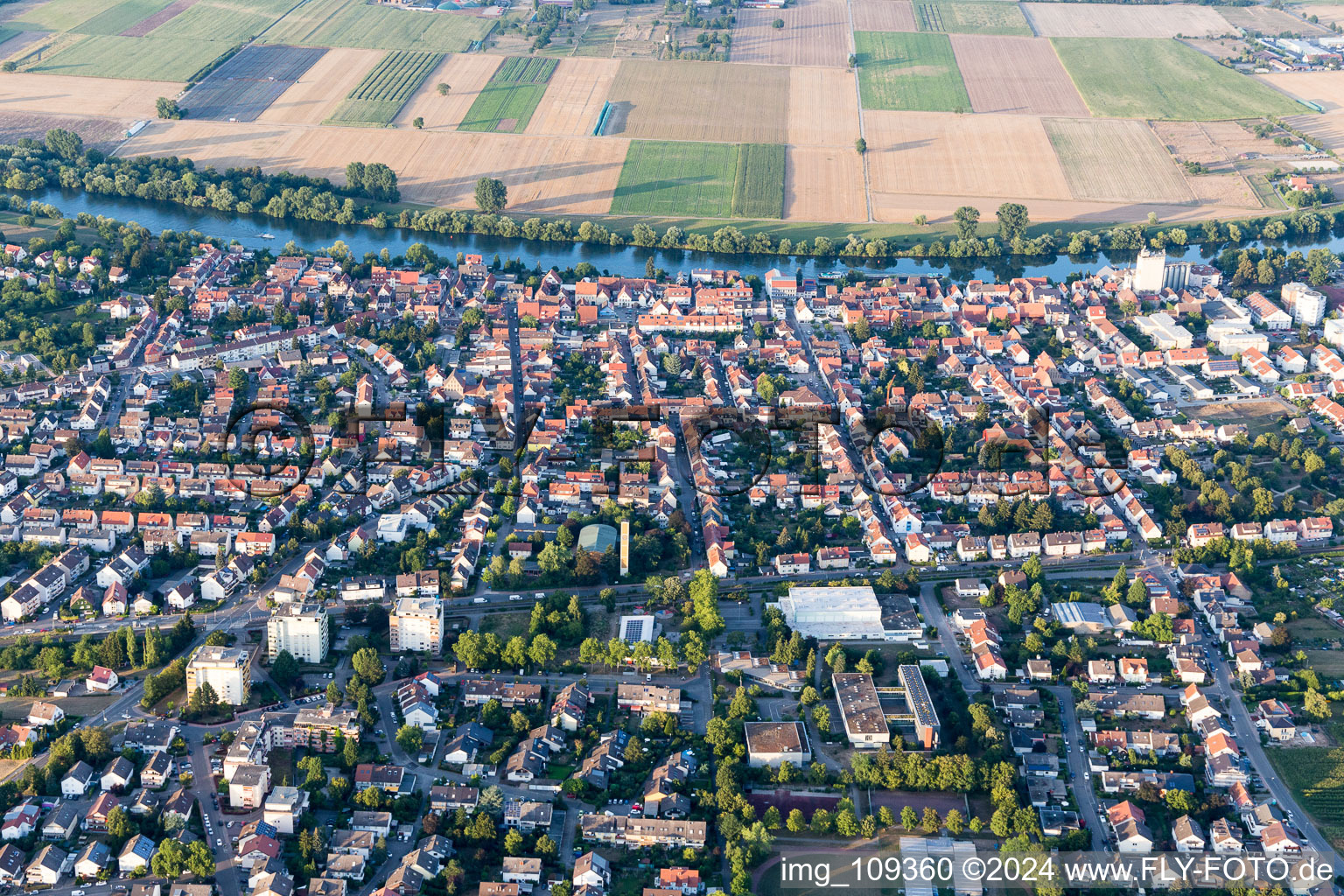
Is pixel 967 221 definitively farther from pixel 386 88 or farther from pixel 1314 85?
pixel 386 88

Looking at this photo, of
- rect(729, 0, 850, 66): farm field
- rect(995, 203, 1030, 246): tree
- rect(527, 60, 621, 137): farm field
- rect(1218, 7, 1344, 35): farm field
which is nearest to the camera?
rect(995, 203, 1030, 246): tree

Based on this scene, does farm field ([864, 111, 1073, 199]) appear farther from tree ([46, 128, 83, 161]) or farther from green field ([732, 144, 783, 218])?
tree ([46, 128, 83, 161])

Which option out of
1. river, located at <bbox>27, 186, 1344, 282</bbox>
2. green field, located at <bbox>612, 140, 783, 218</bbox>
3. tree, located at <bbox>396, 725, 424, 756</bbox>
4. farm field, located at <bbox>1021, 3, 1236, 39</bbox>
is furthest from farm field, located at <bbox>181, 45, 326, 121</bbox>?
tree, located at <bbox>396, 725, 424, 756</bbox>

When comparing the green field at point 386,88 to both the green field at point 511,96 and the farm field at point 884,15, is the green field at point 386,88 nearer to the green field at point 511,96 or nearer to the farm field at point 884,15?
the green field at point 511,96

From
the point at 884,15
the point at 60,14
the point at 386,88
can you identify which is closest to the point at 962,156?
the point at 884,15

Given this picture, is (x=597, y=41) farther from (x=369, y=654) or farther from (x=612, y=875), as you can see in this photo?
(x=612, y=875)

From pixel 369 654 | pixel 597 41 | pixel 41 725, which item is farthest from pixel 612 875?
pixel 597 41

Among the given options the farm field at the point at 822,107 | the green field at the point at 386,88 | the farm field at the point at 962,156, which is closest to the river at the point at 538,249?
the farm field at the point at 962,156
